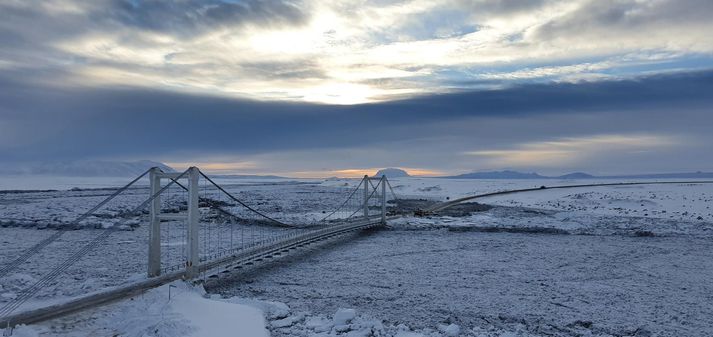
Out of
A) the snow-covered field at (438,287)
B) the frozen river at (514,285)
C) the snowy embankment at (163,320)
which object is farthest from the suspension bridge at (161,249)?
the frozen river at (514,285)

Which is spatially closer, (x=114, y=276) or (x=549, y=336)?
(x=549, y=336)

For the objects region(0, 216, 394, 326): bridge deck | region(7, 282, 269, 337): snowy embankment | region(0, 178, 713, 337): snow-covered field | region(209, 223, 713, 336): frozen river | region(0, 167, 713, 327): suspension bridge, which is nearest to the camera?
region(7, 282, 269, 337): snowy embankment

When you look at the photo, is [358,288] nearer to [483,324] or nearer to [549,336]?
[483,324]

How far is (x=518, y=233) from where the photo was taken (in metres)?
26.7

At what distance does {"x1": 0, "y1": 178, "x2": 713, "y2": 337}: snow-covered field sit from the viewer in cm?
951

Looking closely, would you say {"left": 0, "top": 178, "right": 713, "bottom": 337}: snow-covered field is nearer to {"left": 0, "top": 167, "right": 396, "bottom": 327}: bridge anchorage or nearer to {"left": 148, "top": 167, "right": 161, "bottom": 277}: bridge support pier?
{"left": 0, "top": 167, "right": 396, "bottom": 327}: bridge anchorage

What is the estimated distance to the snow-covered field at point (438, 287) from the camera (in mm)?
9508

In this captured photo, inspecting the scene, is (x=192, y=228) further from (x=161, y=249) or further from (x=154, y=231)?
(x=161, y=249)

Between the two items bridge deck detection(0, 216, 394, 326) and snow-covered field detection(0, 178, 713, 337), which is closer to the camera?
bridge deck detection(0, 216, 394, 326)

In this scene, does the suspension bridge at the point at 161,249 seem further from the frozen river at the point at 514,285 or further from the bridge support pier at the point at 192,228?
the frozen river at the point at 514,285

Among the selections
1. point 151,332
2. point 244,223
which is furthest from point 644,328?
point 244,223

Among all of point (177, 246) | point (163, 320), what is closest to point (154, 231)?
point (163, 320)

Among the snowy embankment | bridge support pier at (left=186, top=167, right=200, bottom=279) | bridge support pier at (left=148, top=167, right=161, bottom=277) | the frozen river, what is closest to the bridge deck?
the snowy embankment

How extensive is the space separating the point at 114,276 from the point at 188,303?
14.1ft
